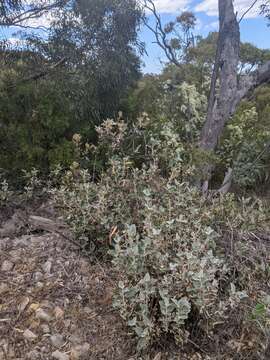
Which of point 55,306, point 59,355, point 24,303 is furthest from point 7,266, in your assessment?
point 59,355

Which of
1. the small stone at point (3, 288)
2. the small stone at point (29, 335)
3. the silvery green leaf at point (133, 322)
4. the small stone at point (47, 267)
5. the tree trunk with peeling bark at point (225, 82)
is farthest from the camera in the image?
the tree trunk with peeling bark at point (225, 82)

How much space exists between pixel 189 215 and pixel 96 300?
0.66 meters

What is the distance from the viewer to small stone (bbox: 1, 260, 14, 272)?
2016 millimetres

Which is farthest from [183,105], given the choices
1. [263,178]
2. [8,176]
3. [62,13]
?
[8,176]

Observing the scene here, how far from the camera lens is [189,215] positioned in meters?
2.03

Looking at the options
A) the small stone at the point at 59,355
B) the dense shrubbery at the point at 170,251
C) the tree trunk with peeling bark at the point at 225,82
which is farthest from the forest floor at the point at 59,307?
the tree trunk with peeling bark at the point at 225,82

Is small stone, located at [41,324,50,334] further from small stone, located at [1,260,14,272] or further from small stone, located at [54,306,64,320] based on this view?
small stone, located at [1,260,14,272]

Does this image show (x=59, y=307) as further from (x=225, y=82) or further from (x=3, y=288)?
(x=225, y=82)

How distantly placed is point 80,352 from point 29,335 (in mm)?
240

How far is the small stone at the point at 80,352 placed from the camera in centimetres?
155

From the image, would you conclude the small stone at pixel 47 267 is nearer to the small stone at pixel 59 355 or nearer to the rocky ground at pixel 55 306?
the rocky ground at pixel 55 306

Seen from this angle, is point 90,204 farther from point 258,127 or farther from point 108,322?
point 258,127

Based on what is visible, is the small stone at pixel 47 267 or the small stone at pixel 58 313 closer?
the small stone at pixel 58 313

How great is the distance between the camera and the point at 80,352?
1.57 metres
